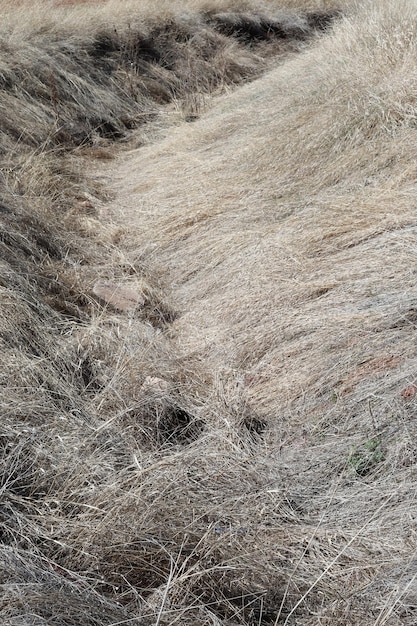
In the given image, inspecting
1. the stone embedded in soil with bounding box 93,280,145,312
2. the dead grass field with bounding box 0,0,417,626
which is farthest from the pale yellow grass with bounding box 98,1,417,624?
the stone embedded in soil with bounding box 93,280,145,312

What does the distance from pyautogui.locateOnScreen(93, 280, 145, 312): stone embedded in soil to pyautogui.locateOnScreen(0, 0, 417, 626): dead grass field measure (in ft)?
0.04

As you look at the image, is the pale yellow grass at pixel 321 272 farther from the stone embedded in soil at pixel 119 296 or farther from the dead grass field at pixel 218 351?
the stone embedded in soil at pixel 119 296

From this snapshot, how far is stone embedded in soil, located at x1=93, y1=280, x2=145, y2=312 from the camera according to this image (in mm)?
4434

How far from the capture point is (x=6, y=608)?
203 cm

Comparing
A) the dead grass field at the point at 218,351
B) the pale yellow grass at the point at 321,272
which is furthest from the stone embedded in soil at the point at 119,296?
the pale yellow grass at the point at 321,272

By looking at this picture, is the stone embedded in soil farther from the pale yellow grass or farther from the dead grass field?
the pale yellow grass

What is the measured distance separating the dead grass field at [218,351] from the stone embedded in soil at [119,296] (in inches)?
0.5

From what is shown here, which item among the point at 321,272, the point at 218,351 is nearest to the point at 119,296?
the point at 218,351

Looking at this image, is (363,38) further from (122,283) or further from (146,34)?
(146,34)

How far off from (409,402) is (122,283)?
239 cm

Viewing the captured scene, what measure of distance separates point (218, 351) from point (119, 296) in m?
0.91

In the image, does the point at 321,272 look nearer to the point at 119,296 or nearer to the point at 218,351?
the point at 218,351

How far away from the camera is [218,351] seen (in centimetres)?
389

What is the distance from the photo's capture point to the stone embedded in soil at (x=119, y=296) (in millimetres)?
4434
